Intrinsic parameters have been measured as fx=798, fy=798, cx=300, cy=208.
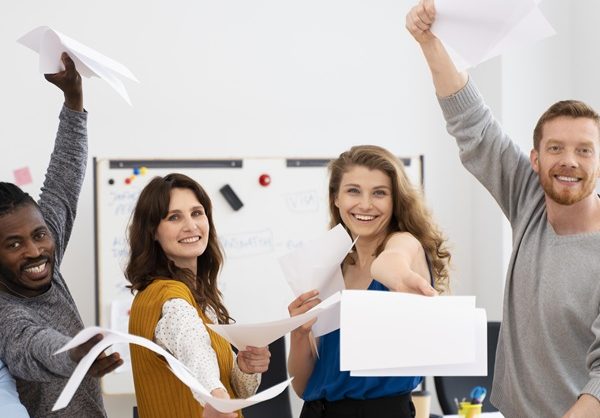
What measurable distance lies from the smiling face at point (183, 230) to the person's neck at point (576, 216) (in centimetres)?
91

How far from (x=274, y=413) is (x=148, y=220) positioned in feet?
6.28

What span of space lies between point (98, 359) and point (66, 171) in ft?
2.59

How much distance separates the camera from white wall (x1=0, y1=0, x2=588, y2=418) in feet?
13.3

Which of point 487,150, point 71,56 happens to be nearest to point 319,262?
point 487,150

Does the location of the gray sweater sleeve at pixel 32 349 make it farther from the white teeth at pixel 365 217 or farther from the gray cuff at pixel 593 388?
the gray cuff at pixel 593 388

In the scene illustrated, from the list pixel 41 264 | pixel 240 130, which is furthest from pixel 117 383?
pixel 41 264

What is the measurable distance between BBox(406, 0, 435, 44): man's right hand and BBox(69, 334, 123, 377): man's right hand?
102 centimetres

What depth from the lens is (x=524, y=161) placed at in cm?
205

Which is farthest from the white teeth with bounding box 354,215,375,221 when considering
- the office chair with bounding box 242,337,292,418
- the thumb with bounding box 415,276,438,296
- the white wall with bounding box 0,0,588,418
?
the white wall with bounding box 0,0,588,418

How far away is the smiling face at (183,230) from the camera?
A: 2139 millimetres

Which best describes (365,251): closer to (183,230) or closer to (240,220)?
(183,230)

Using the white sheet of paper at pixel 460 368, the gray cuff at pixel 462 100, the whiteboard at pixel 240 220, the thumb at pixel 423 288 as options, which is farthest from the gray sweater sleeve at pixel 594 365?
the whiteboard at pixel 240 220

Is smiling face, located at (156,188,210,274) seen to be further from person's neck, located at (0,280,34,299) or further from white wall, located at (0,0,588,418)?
white wall, located at (0,0,588,418)

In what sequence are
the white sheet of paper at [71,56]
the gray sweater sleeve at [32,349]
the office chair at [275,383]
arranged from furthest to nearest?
the office chair at [275,383] → the white sheet of paper at [71,56] → the gray sweater sleeve at [32,349]
